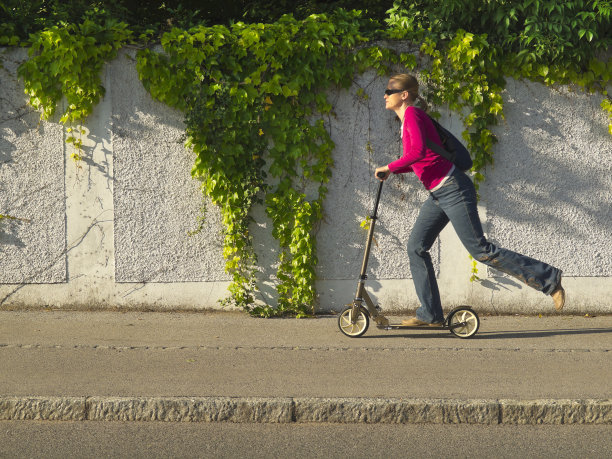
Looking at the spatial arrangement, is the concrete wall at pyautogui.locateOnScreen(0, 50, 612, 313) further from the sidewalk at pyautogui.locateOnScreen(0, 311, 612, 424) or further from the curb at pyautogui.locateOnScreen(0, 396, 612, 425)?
the curb at pyautogui.locateOnScreen(0, 396, 612, 425)

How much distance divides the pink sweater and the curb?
1.88 m

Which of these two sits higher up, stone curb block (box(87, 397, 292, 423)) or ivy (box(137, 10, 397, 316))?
ivy (box(137, 10, 397, 316))

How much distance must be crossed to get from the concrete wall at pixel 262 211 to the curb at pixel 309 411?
267 cm

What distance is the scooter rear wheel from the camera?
6.15 metres

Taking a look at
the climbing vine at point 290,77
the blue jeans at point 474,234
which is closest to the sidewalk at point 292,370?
the blue jeans at point 474,234

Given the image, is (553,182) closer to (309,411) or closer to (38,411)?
(309,411)

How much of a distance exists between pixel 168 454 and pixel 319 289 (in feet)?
10.9

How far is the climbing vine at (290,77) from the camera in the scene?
6.80 meters

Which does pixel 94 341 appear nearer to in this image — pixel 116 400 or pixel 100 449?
pixel 116 400

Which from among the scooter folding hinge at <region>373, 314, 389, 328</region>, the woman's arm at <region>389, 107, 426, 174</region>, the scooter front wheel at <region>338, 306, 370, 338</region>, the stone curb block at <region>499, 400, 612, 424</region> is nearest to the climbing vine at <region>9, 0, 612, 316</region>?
the scooter front wheel at <region>338, 306, 370, 338</region>

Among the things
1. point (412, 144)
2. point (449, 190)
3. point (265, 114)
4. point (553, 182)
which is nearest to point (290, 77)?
point (265, 114)

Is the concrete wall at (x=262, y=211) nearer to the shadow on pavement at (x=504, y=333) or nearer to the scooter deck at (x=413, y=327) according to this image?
the shadow on pavement at (x=504, y=333)

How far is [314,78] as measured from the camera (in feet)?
22.5

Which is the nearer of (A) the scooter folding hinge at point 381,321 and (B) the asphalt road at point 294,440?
(B) the asphalt road at point 294,440
